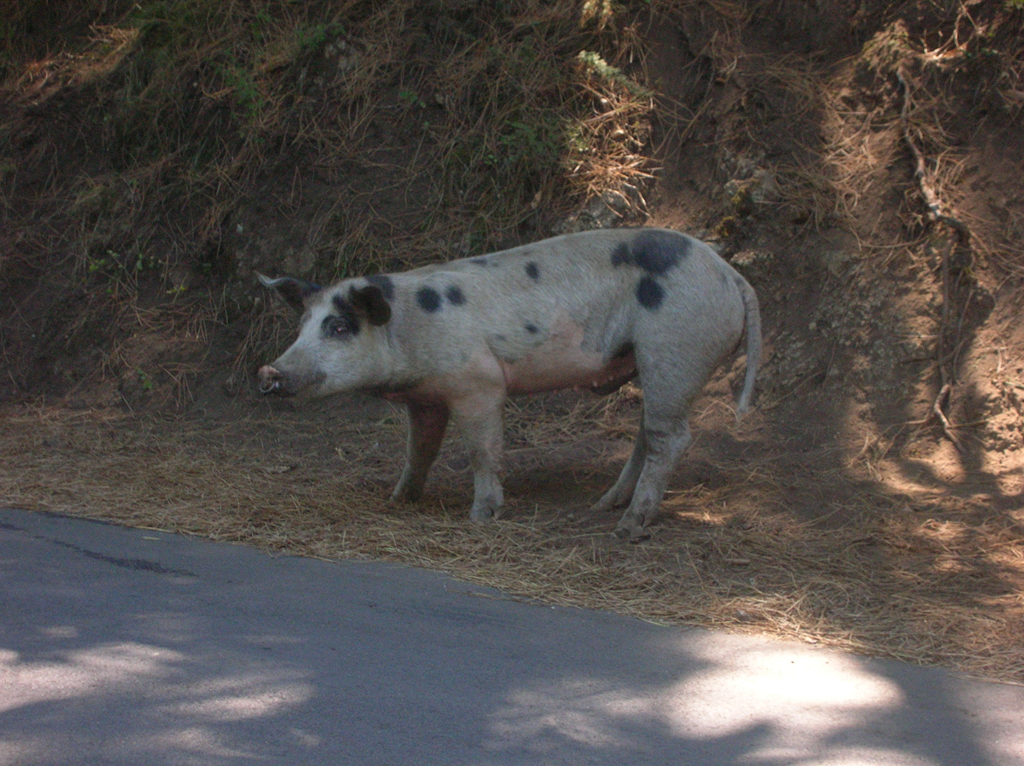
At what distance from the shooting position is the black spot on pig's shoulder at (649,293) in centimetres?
507

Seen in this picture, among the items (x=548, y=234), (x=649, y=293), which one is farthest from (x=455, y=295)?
(x=548, y=234)

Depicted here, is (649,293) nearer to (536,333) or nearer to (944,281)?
(536,333)

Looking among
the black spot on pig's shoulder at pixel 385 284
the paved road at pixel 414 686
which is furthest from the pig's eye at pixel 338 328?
the paved road at pixel 414 686

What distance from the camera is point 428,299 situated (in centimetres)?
524

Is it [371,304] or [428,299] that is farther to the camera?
[428,299]

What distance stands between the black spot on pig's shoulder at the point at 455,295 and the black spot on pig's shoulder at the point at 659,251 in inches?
37.5

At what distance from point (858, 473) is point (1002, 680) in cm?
258

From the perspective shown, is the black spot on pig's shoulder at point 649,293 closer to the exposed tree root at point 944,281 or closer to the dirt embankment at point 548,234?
the dirt embankment at point 548,234

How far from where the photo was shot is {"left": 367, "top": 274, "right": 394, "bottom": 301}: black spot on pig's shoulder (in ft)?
17.2

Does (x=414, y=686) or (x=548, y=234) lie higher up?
(x=548, y=234)

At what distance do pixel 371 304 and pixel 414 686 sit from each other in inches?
98.0

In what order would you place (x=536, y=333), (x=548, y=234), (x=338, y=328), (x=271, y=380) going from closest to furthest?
(x=271, y=380)
(x=338, y=328)
(x=536, y=333)
(x=548, y=234)

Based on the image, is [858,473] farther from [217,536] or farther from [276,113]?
[276,113]

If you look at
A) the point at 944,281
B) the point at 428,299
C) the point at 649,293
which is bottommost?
the point at 428,299
